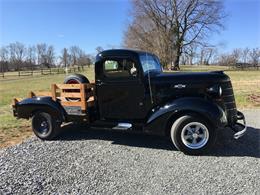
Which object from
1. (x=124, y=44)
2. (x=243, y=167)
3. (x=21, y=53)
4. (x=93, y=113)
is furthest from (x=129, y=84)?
(x=21, y=53)

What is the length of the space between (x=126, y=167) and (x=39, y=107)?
274 centimetres

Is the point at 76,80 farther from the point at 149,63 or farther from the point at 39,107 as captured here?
the point at 149,63

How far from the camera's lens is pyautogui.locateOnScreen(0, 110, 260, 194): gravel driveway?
3.77 m

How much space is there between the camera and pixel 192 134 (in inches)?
197

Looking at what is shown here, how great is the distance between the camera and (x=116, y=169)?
4.40 m

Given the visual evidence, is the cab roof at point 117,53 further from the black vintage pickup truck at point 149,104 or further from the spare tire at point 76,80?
the spare tire at point 76,80

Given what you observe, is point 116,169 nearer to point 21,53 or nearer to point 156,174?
point 156,174

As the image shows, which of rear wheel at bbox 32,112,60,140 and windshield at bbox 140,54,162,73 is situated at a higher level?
windshield at bbox 140,54,162,73

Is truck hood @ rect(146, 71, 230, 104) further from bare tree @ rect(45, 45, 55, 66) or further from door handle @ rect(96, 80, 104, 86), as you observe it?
bare tree @ rect(45, 45, 55, 66)

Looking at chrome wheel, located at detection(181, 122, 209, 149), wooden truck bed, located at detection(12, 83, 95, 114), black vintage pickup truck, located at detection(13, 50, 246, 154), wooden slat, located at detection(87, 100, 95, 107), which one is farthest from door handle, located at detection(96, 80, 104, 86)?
chrome wheel, located at detection(181, 122, 209, 149)

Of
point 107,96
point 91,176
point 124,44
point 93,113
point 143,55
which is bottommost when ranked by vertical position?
point 91,176

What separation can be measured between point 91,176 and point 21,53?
108 meters

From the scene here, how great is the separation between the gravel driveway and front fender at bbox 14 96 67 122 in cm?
62

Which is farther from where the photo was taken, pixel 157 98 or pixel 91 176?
pixel 157 98
